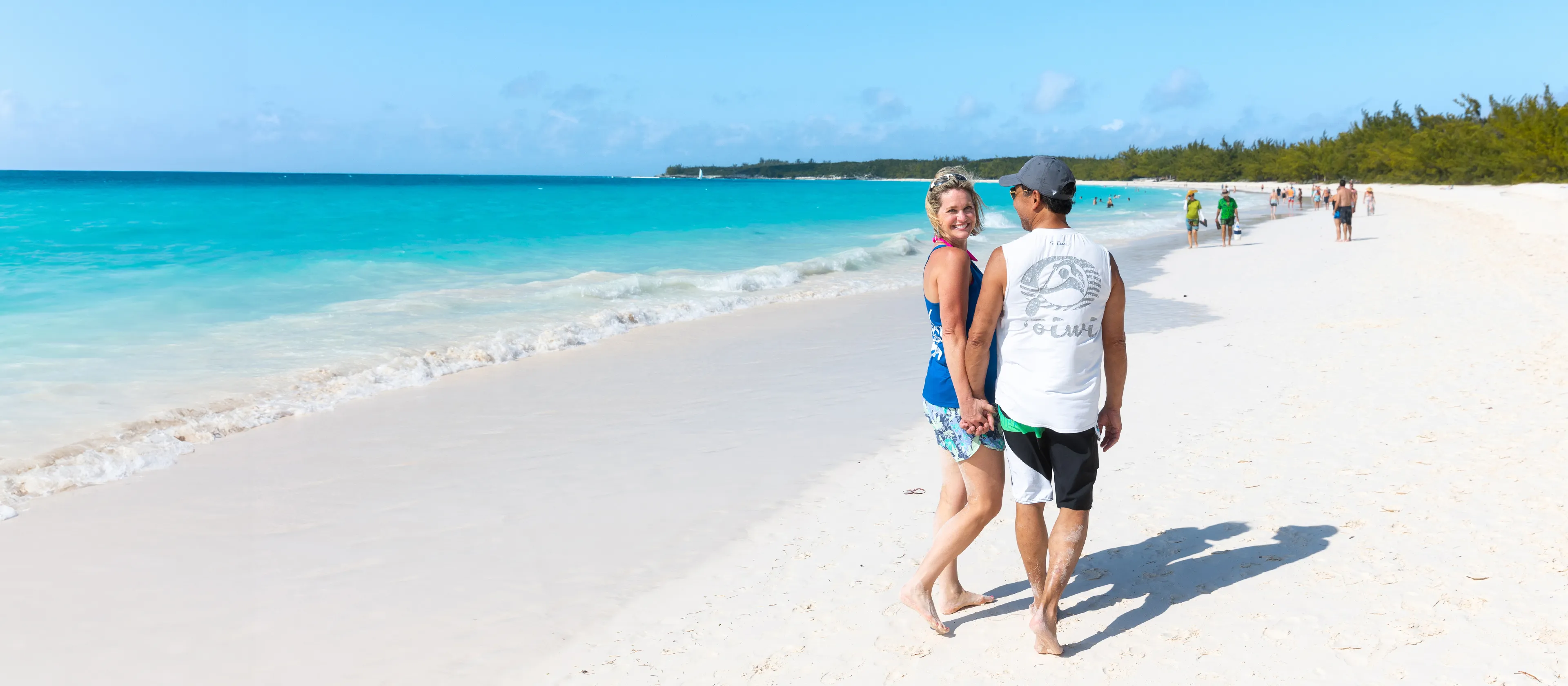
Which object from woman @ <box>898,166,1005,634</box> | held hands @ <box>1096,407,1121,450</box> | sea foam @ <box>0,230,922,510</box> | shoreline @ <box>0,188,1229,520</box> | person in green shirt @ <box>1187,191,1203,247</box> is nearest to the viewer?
woman @ <box>898,166,1005,634</box>

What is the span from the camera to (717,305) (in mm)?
15023

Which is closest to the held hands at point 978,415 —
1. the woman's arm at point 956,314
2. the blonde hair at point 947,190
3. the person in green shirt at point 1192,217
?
the woman's arm at point 956,314

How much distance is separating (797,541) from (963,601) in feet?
3.70

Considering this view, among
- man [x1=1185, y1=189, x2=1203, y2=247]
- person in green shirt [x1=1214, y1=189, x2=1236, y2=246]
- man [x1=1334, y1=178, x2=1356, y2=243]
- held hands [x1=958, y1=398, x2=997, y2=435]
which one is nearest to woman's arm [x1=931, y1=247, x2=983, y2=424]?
held hands [x1=958, y1=398, x2=997, y2=435]

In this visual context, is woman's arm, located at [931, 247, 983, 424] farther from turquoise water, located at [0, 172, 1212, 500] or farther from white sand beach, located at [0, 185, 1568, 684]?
turquoise water, located at [0, 172, 1212, 500]

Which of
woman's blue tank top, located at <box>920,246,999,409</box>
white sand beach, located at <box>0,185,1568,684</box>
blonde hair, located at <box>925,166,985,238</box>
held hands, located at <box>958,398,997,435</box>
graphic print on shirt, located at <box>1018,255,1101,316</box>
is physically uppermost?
blonde hair, located at <box>925,166,985,238</box>

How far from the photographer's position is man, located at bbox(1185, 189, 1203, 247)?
2362 cm

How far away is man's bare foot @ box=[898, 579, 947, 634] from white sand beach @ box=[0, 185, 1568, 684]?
8cm

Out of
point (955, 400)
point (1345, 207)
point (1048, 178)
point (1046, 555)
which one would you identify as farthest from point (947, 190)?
point (1345, 207)

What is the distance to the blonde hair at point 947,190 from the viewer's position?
3.24m

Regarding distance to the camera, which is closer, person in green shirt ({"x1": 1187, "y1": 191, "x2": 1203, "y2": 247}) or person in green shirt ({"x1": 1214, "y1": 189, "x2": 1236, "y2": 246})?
person in green shirt ({"x1": 1214, "y1": 189, "x2": 1236, "y2": 246})

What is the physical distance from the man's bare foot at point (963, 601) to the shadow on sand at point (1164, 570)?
0.04 meters

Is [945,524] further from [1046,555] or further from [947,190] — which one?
[947,190]

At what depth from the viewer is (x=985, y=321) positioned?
10.00 feet
